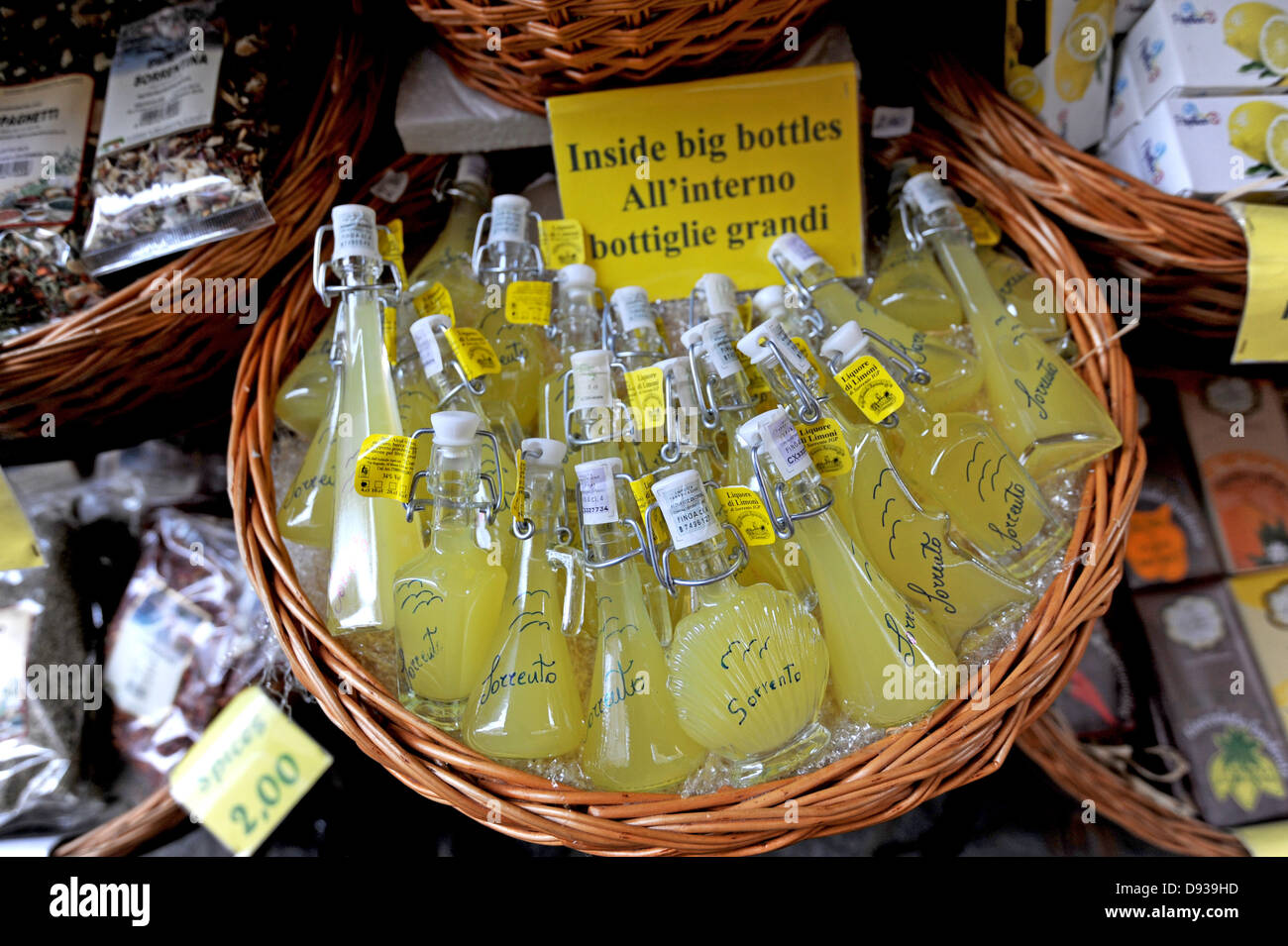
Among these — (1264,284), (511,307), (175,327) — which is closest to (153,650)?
(175,327)

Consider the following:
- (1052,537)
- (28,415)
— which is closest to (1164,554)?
(1052,537)

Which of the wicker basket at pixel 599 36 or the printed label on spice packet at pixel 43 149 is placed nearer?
the wicker basket at pixel 599 36

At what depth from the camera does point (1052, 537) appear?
83cm

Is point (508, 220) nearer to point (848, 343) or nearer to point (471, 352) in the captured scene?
point (471, 352)

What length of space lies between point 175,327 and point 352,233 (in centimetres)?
26

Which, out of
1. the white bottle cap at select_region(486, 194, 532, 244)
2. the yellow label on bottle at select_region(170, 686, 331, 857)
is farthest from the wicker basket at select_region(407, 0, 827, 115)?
the yellow label on bottle at select_region(170, 686, 331, 857)

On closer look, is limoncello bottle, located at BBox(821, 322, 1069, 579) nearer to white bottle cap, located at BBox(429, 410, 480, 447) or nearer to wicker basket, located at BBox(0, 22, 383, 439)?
white bottle cap, located at BBox(429, 410, 480, 447)

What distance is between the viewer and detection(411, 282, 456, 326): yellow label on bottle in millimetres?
943

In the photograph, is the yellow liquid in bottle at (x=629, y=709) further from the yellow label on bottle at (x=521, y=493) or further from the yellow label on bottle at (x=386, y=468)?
the yellow label on bottle at (x=386, y=468)

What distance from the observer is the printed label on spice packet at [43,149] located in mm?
945

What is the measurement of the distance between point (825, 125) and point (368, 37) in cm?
60

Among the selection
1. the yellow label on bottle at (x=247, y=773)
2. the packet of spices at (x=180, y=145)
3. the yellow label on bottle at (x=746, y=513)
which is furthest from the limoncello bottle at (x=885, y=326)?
the yellow label on bottle at (x=247, y=773)

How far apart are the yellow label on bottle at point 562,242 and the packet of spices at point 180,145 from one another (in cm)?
32

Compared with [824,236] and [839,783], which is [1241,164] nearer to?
[824,236]
